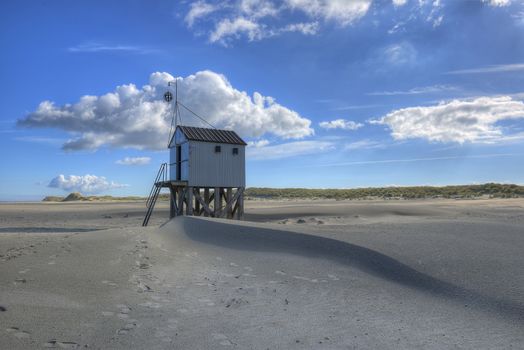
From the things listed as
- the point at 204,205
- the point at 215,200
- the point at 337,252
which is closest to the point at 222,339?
the point at 337,252

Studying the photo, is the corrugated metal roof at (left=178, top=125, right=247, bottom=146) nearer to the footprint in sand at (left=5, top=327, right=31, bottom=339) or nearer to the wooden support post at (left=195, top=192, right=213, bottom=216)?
the wooden support post at (left=195, top=192, right=213, bottom=216)

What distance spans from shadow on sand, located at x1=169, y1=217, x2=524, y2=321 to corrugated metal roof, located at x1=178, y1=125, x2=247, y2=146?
9238 mm

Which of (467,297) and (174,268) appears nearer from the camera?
(467,297)

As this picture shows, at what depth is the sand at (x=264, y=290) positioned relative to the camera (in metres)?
6.04

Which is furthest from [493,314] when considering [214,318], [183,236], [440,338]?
[183,236]

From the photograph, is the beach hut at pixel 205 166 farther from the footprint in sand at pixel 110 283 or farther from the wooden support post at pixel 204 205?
the footprint in sand at pixel 110 283

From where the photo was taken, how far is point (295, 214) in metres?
33.7

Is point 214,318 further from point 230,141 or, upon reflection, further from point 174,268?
point 230,141

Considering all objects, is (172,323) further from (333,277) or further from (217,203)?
(217,203)

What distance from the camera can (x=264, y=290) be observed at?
8305mm

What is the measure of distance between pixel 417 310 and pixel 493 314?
1374 millimetres

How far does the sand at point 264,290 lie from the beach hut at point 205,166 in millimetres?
10726

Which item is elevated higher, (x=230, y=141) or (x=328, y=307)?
(x=230, y=141)

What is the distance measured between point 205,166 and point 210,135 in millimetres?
2047
